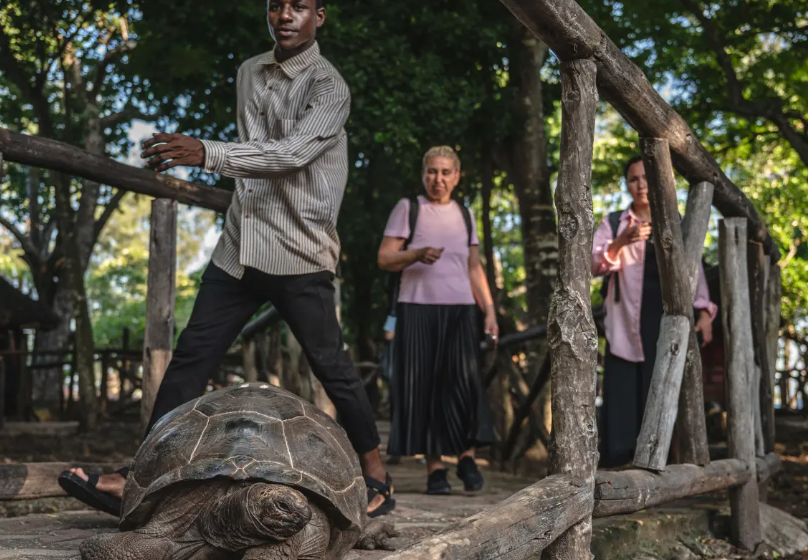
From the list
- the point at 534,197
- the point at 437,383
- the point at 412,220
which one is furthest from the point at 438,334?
the point at 534,197

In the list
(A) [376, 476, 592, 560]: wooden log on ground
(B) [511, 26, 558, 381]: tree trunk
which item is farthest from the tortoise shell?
(B) [511, 26, 558, 381]: tree trunk

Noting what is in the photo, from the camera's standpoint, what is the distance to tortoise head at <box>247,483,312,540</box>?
2.99m

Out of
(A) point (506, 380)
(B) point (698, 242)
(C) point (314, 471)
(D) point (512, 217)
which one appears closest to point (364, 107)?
(A) point (506, 380)

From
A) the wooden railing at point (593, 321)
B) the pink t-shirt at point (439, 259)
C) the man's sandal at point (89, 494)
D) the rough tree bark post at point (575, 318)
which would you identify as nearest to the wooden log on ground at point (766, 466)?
the wooden railing at point (593, 321)

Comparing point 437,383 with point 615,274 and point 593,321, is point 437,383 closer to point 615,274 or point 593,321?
point 615,274

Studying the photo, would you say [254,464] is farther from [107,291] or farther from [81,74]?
[107,291]

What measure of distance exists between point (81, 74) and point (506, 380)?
13.2 m

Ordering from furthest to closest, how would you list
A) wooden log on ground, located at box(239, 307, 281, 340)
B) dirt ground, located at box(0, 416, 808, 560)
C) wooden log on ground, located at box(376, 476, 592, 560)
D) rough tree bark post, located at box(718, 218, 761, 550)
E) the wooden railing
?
wooden log on ground, located at box(239, 307, 281, 340), rough tree bark post, located at box(718, 218, 761, 550), dirt ground, located at box(0, 416, 808, 560), the wooden railing, wooden log on ground, located at box(376, 476, 592, 560)

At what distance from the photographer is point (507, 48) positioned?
38.3 feet

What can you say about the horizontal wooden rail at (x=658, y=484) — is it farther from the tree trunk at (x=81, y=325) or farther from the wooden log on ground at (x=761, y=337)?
the tree trunk at (x=81, y=325)

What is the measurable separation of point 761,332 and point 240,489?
4.73 meters

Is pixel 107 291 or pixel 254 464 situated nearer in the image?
pixel 254 464

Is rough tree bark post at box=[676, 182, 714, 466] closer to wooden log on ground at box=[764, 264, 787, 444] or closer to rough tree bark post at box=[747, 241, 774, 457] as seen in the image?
rough tree bark post at box=[747, 241, 774, 457]

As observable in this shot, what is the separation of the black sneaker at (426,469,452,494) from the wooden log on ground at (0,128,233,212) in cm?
204
